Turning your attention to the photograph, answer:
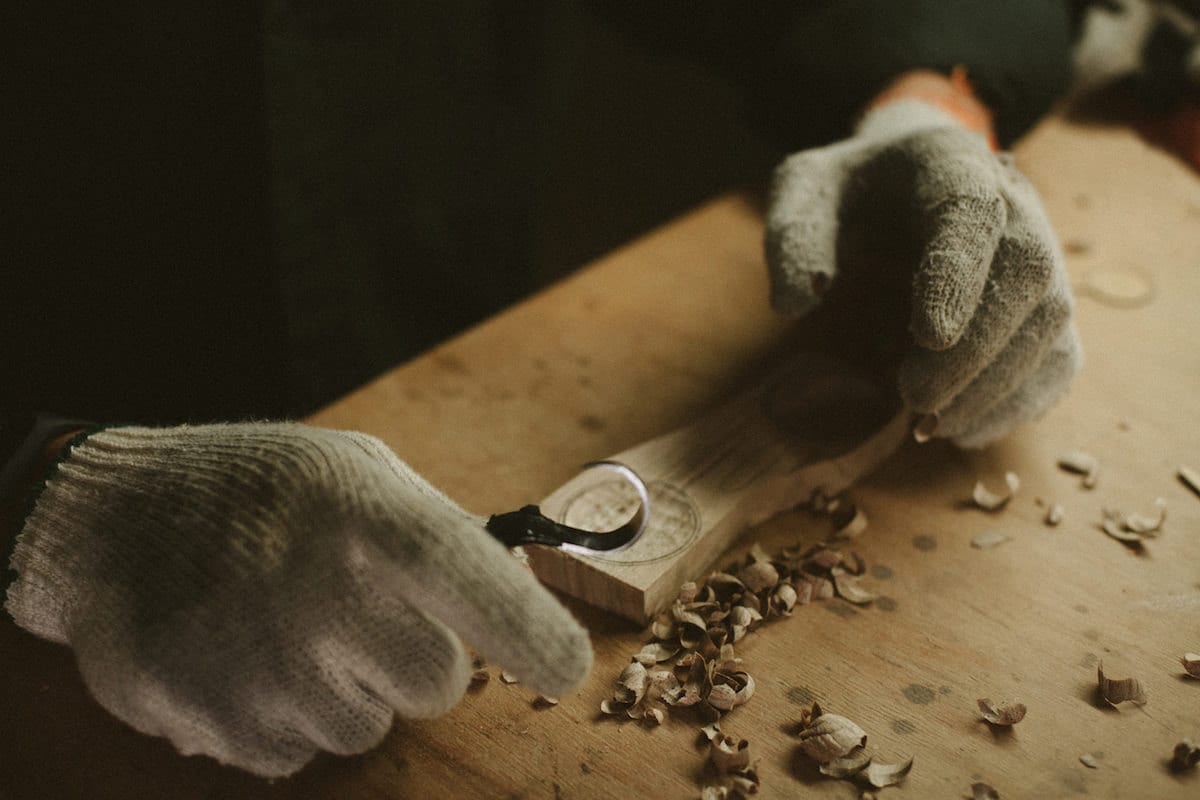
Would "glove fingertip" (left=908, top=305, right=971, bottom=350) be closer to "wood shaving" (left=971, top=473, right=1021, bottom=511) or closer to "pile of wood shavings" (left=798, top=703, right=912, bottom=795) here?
"wood shaving" (left=971, top=473, right=1021, bottom=511)

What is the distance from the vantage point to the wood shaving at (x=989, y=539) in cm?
85

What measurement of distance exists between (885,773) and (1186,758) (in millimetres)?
223

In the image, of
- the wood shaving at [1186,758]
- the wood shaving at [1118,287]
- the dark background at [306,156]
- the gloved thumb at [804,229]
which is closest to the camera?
the wood shaving at [1186,758]

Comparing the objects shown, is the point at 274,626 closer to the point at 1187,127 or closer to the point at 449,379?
the point at 449,379

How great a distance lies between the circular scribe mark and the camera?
0.77 meters

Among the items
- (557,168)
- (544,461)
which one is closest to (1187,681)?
(544,461)

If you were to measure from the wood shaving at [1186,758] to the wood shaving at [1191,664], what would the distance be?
84mm

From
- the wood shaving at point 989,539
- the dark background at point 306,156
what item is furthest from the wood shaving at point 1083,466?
the dark background at point 306,156

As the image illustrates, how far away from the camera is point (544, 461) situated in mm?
936

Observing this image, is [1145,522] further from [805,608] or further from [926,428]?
[805,608]

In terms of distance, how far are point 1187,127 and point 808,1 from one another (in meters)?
0.71

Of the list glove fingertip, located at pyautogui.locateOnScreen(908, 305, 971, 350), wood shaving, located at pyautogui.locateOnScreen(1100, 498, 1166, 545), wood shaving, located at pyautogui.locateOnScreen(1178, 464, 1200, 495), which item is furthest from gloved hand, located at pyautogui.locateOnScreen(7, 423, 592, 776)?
wood shaving, located at pyautogui.locateOnScreen(1178, 464, 1200, 495)

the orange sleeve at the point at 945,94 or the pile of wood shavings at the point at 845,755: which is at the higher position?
the orange sleeve at the point at 945,94

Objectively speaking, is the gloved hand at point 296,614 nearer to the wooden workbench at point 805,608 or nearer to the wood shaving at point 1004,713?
the wooden workbench at point 805,608
